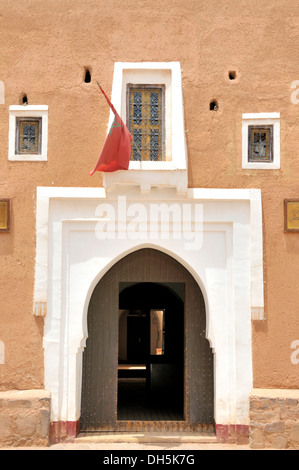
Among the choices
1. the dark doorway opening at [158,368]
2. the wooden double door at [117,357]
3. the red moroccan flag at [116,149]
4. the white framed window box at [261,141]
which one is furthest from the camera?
the dark doorway opening at [158,368]

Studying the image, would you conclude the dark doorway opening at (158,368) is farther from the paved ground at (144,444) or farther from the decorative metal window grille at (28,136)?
the decorative metal window grille at (28,136)

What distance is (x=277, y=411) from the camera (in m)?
7.31

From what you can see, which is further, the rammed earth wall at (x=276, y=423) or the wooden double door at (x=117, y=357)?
the wooden double door at (x=117, y=357)

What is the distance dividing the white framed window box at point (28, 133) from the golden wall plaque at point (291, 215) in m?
3.42

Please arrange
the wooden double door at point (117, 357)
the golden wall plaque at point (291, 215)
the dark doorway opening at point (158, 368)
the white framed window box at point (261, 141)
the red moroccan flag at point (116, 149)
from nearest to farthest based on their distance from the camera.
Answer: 1. the red moroccan flag at point (116, 149)
2. the golden wall plaque at point (291, 215)
3. the white framed window box at point (261, 141)
4. the wooden double door at point (117, 357)
5. the dark doorway opening at point (158, 368)

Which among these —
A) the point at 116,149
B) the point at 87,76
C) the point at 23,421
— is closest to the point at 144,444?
the point at 23,421

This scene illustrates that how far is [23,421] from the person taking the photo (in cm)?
732

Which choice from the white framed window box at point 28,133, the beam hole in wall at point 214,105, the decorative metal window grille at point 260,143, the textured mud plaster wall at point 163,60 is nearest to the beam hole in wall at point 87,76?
the textured mud plaster wall at point 163,60

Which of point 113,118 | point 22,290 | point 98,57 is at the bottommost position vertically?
point 22,290

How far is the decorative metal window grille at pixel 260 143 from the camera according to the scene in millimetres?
7961

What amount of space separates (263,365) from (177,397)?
286cm

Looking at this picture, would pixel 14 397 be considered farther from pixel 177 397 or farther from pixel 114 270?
pixel 177 397

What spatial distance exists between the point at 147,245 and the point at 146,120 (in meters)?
1.78

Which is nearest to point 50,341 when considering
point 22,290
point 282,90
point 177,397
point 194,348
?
point 22,290
